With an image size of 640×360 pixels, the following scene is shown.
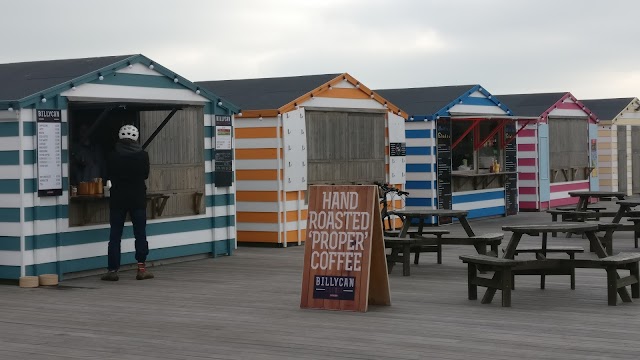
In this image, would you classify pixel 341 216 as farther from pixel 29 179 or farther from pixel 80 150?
pixel 80 150

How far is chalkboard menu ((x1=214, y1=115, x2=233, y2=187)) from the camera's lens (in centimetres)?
1509

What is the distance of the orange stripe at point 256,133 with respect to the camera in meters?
16.5

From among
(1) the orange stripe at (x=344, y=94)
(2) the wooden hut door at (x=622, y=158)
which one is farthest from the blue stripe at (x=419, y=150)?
(2) the wooden hut door at (x=622, y=158)

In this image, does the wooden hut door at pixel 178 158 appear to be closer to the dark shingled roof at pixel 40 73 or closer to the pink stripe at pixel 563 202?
the dark shingled roof at pixel 40 73

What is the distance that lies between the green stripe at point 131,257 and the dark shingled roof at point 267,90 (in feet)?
8.32

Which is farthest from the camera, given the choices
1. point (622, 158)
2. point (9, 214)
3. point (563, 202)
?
point (622, 158)

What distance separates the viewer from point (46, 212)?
1223cm

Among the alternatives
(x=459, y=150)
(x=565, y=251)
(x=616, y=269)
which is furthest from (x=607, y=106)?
(x=616, y=269)

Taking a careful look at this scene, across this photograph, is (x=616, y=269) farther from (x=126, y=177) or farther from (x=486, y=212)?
(x=486, y=212)

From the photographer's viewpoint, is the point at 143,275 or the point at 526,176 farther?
the point at 526,176

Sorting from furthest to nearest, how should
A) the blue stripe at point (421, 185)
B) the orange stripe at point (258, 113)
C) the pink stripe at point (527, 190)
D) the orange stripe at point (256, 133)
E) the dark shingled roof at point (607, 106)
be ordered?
the dark shingled roof at point (607, 106), the pink stripe at point (527, 190), the blue stripe at point (421, 185), the orange stripe at point (256, 133), the orange stripe at point (258, 113)

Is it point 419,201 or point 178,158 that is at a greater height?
point 178,158

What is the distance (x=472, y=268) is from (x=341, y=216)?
4.48 ft

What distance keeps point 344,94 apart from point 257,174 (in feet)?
7.32
